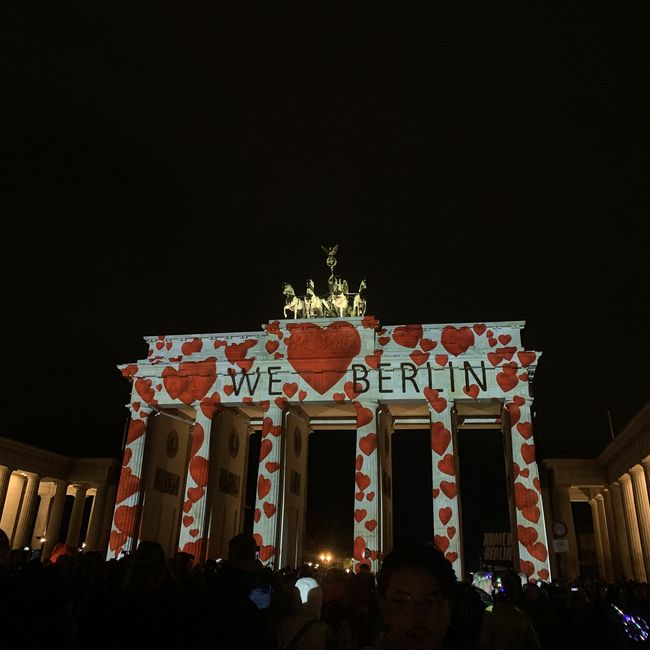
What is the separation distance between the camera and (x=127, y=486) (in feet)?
111

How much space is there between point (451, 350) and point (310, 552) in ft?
153

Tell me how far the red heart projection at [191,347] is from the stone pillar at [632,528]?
27778mm

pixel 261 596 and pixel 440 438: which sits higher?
pixel 440 438

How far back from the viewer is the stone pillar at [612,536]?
3972 cm

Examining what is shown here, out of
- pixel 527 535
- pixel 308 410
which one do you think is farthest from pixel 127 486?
pixel 527 535

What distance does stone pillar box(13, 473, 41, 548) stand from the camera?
139ft

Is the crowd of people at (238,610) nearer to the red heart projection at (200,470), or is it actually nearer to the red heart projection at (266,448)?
the red heart projection at (266,448)

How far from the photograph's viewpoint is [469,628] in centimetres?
675

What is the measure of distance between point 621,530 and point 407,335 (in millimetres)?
20954

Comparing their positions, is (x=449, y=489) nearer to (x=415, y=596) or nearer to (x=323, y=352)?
(x=323, y=352)

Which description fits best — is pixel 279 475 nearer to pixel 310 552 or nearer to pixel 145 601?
pixel 145 601

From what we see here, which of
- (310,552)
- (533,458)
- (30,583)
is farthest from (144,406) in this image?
(310,552)

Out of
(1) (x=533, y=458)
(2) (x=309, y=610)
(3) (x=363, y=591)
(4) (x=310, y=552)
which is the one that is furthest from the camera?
(4) (x=310, y=552)

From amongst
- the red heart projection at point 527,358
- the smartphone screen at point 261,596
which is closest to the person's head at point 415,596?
the smartphone screen at point 261,596
